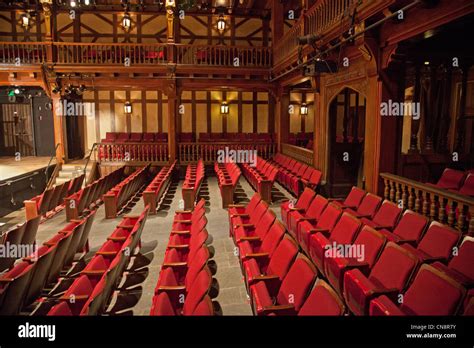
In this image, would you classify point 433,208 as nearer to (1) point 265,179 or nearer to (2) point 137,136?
(1) point 265,179

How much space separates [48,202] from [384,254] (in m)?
7.29

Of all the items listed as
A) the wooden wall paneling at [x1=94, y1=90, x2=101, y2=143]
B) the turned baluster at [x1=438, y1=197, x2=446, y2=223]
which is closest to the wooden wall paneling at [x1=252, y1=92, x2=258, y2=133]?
the wooden wall paneling at [x1=94, y1=90, x2=101, y2=143]

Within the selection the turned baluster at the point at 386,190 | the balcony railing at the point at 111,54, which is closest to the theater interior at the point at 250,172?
the turned baluster at the point at 386,190

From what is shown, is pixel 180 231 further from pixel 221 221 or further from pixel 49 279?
pixel 221 221

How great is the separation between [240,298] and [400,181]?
311cm

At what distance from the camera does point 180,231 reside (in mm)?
4898

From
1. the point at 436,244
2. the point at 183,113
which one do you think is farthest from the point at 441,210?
the point at 183,113

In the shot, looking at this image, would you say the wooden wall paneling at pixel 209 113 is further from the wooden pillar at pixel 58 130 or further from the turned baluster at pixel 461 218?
the turned baluster at pixel 461 218

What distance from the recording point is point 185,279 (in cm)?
366

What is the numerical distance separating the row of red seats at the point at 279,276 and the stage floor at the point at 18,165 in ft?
27.6

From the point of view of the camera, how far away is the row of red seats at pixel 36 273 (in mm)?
3254

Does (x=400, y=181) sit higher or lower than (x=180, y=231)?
higher

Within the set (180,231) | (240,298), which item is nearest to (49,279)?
(180,231)

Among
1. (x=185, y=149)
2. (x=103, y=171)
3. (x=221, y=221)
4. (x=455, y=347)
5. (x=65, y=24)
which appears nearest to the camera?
(x=455, y=347)
